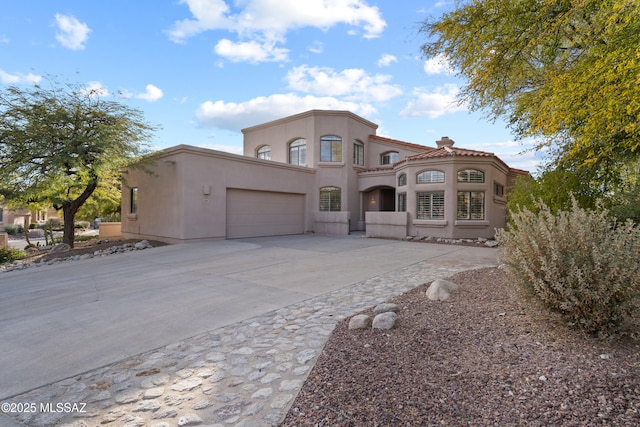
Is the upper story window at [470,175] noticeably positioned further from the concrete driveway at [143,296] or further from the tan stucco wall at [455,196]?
the concrete driveway at [143,296]

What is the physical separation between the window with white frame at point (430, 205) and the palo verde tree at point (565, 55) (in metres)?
7.23

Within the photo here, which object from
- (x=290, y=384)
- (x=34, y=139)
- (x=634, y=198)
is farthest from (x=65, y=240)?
(x=634, y=198)

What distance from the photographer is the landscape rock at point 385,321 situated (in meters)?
3.87

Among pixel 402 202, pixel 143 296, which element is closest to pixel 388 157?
pixel 402 202

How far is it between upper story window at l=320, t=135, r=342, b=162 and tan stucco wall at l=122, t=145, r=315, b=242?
16.1 feet

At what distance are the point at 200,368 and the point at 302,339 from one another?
115cm

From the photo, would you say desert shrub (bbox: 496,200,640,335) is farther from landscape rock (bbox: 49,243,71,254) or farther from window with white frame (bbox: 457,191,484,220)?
landscape rock (bbox: 49,243,71,254)

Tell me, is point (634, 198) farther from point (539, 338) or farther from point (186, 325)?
point (186, 325)

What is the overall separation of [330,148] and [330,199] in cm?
322

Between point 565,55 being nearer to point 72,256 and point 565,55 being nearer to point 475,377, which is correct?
point 475,377

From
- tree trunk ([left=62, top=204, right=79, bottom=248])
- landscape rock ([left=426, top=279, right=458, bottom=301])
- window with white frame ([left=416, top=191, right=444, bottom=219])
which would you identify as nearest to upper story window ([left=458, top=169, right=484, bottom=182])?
window with white frame ([left=416, top=191, right=444, bottom=219])

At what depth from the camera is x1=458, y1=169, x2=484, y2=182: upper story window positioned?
607 inches

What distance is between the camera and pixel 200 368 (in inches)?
127

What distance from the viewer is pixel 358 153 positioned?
21984mm
